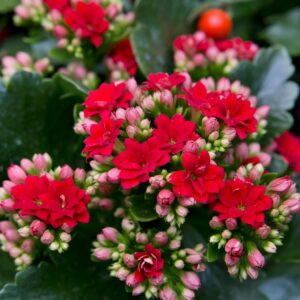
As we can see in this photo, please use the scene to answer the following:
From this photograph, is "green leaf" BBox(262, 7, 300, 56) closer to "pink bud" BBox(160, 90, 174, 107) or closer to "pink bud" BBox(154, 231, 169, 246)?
"pink bud" BBox(160, 90, 174, 107)

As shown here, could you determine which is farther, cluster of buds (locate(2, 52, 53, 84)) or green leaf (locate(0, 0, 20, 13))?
green leaf (locate(0, 0, 20, 13))

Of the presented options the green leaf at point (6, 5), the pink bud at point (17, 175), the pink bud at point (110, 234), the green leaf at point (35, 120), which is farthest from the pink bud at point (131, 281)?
the green leaf at point (6, 5)

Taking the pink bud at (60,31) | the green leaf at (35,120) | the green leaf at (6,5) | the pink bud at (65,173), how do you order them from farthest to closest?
1. the green leaf at (6,5)
2. the pink bud at (60,31)
3. the green leaf at (35,120)
4. the pink bud at (65,173)

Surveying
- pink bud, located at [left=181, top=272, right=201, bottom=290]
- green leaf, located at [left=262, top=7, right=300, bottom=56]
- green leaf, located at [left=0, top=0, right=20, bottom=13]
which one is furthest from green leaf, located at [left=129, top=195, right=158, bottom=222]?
green leaf, located at [left=262, top=7, right=300, bottom=56]

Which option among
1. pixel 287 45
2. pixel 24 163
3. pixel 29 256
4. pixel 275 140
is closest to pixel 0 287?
pixel 29 256

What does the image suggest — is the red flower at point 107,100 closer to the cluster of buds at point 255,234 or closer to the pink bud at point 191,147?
the pink bud at point 191,147

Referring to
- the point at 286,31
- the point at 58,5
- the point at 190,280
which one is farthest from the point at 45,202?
the point at 286,31
